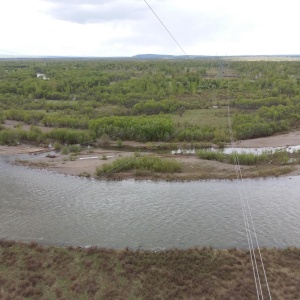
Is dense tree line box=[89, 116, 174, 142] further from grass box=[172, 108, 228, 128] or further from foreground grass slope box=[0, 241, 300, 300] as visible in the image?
foreground grass slope box=[0, 241, 300, 300]

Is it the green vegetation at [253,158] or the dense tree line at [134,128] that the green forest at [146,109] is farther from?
the green vegetation at [253,158]

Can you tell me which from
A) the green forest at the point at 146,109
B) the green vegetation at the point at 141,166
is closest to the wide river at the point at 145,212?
the green vegetation at the point at 141,166

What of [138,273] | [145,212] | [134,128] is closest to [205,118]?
[134,128]

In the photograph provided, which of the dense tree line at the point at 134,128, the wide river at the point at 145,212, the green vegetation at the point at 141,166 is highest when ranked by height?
the dense tree line at the point at 134,128

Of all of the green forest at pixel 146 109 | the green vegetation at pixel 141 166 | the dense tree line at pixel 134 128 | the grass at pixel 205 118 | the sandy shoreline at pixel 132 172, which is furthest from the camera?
the grass at pixel 205 118

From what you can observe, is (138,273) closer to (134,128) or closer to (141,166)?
(141,166)

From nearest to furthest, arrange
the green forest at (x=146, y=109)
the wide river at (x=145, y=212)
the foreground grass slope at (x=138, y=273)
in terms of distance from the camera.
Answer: the foreground grass slope at (x=138, y=273) → the wide river at (x=145, y=212) → the green forest at (x=146, y=109)
